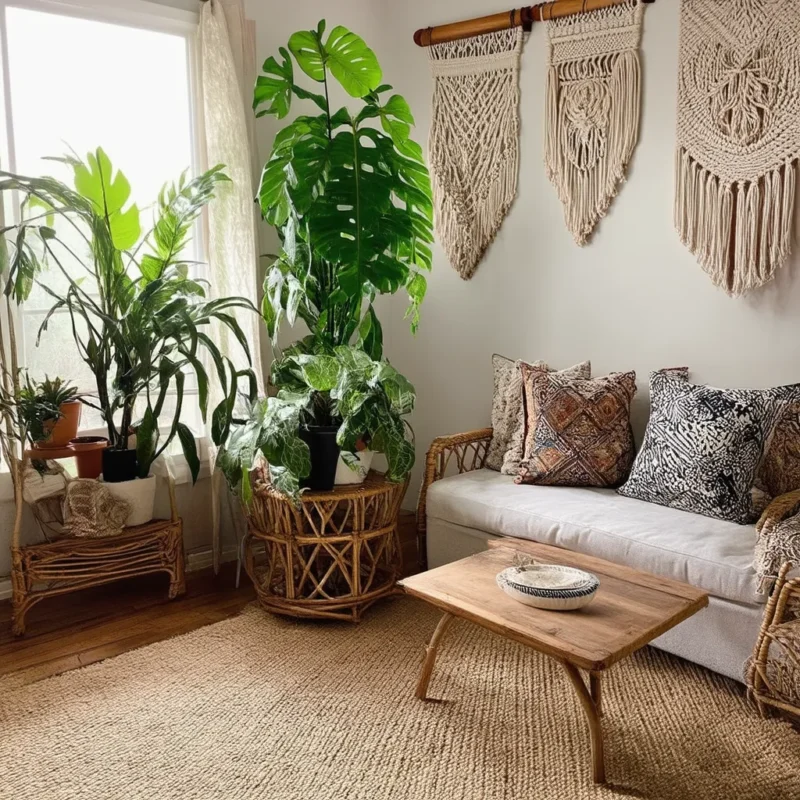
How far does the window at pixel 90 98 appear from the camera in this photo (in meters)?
2.87

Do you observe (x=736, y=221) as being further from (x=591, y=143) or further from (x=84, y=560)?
(x=84, y=560)

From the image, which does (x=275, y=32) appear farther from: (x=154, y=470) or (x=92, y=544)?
(x=92, y=544)

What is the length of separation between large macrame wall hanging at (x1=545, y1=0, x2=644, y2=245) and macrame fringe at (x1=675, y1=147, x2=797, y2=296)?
271 millimetres

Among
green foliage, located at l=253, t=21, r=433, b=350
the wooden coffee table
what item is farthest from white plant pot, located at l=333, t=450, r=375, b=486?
the wooden coffee table

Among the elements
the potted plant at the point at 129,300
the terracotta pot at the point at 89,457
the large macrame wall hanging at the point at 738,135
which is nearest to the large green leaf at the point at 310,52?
the potted plant at the point at 129,300

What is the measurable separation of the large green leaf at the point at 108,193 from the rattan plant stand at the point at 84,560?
0.90 meters

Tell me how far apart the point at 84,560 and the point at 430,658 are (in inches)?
50.6

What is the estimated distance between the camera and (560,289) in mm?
3371

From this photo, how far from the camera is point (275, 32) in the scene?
11.4ft

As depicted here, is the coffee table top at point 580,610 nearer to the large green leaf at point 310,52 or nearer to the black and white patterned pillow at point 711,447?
the black and white patterned pillow at point 711,447

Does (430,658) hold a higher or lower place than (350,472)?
lower

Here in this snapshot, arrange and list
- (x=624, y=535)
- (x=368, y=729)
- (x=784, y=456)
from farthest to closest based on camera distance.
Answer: (x=784, y=456)
(x=624, y=535)
(x=368, y=729)

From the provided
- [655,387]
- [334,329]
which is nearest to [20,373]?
[334,329]

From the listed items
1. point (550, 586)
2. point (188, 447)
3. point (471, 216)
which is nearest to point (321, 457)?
point (188, 447)
